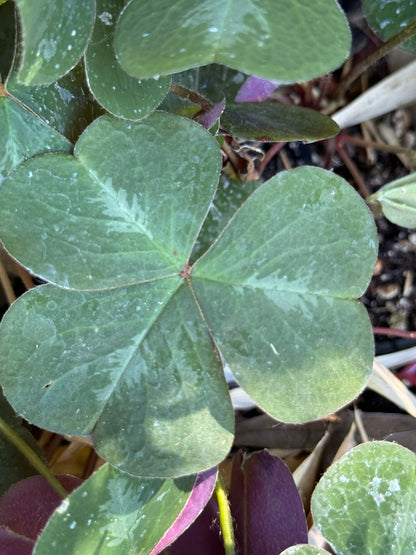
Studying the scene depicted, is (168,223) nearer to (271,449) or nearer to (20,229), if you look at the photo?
(20,229)

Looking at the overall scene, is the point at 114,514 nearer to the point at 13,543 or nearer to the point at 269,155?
the point at 13,543

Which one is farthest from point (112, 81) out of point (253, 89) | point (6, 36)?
point (253, 89)

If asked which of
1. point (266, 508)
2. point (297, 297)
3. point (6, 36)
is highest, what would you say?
point (6, 36)

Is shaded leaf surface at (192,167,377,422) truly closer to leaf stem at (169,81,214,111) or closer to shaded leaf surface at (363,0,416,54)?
leaf stem at (169,81,214,111)

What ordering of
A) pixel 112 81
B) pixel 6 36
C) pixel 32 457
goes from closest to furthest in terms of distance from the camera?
pixel 112 81 < pixel 6 36 < pixel 32 457

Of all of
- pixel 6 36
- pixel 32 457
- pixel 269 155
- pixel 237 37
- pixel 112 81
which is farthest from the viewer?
pixel 269 155

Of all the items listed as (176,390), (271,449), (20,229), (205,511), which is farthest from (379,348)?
(20,229)

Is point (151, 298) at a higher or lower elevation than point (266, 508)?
higher
